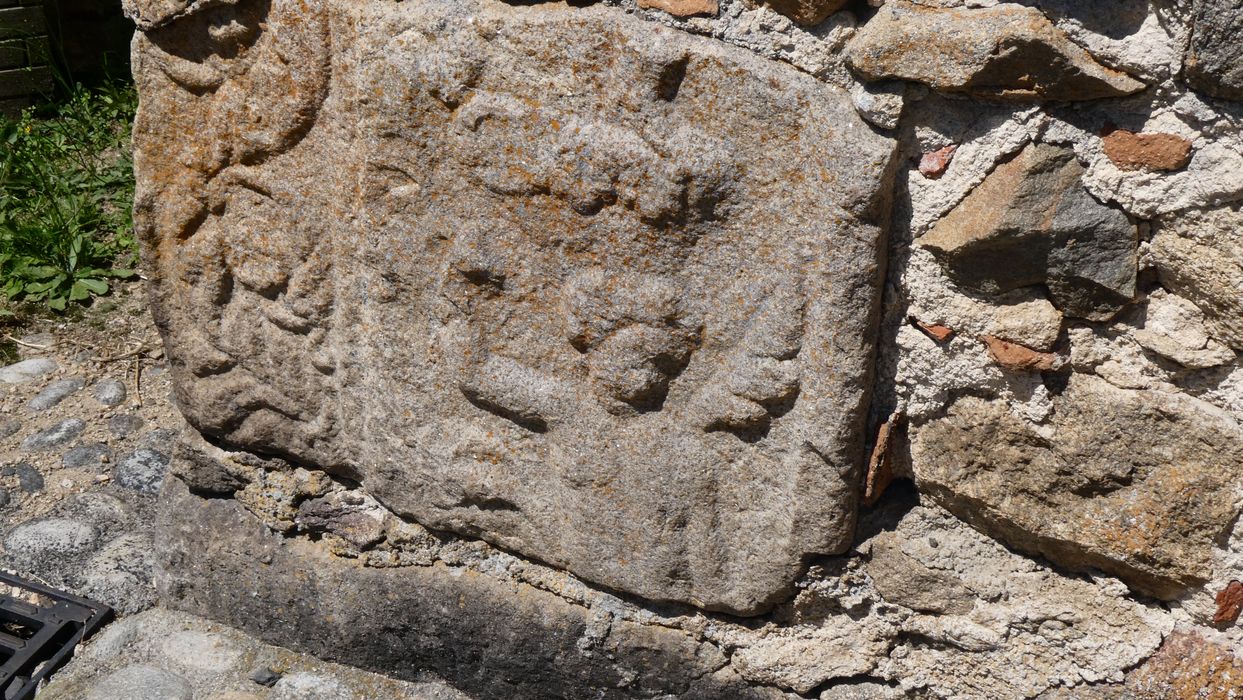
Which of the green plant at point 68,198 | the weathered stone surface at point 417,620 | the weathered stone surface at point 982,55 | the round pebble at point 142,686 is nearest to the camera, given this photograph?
the weathered stone surface at point 982,55

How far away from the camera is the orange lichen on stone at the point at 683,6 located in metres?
1.35

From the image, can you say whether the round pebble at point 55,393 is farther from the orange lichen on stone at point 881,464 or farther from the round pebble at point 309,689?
the orange lichen on stone at point 881,464

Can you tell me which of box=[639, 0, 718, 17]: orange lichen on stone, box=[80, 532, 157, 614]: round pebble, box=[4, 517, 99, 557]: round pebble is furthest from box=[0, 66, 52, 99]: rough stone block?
box=[639, 0, 718, 17]: orange lichen on stone

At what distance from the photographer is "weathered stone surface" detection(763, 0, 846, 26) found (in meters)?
1.30

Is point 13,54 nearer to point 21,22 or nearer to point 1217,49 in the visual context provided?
point 21,22

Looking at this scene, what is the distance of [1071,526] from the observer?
145 centimetres

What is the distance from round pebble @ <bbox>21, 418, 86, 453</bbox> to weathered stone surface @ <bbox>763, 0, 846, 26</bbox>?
1.87 m

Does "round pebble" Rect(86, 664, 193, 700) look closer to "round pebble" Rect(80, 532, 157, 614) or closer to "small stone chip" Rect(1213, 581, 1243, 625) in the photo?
"round pebble" Rect(80, 532, 157, 614)

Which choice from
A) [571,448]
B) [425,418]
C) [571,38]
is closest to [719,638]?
[571,448]

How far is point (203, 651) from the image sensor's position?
206 centimetres

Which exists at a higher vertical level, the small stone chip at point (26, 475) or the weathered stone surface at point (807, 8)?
the weathered stone surface at point (807, 8)

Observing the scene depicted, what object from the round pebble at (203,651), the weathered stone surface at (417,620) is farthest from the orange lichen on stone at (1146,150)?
the round pebble at (203,651)

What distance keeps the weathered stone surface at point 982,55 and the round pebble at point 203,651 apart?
1.48 meters

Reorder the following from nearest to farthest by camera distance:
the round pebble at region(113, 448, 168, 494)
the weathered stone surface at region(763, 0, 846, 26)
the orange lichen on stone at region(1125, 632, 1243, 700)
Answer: the weathered stone surface at region(763, 0, 846, 26), the orange lichen on stone at region(1125, 632, 1243, 700), the round pebble at region(113, 448, 168, 494)
